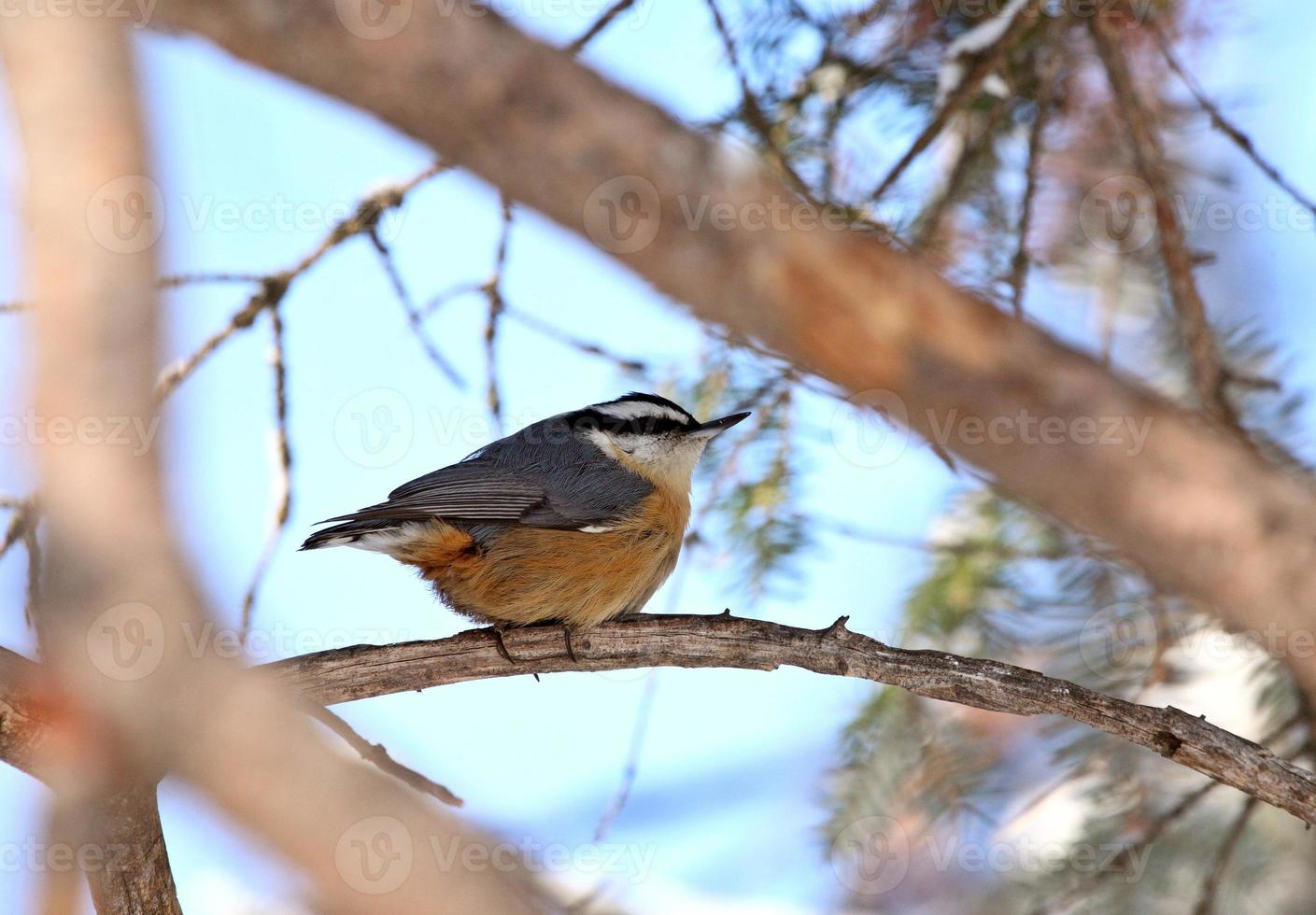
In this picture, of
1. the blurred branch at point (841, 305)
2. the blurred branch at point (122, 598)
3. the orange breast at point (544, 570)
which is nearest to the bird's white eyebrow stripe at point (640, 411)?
the orange breast at point (544, 570)

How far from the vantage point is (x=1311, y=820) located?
7.34ft

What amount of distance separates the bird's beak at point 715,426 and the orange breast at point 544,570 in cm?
35

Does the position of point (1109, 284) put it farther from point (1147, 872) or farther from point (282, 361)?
point (282, 361)

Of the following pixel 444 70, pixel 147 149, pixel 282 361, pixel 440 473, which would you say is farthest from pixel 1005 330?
pixel 440 473

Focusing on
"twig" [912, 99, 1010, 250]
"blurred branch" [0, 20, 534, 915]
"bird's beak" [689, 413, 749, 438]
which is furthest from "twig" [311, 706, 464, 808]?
"twig" [912, 99, 1010, 250]

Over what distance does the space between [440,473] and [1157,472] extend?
97.7 inches

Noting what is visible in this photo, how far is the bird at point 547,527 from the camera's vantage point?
328cm

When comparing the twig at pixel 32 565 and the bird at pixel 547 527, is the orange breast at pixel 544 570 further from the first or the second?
the twig at pixel 32 565

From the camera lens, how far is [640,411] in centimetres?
393

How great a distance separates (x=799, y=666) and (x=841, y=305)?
1.28 m

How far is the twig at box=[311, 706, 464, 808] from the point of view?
262 cm

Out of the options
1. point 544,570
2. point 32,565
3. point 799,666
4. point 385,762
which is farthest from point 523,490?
point 32,565

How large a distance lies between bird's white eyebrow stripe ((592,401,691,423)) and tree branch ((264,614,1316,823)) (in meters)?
0.91

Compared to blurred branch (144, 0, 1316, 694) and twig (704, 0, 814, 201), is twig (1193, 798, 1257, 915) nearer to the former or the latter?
blurred branch (144, 0, 1316, 694)
